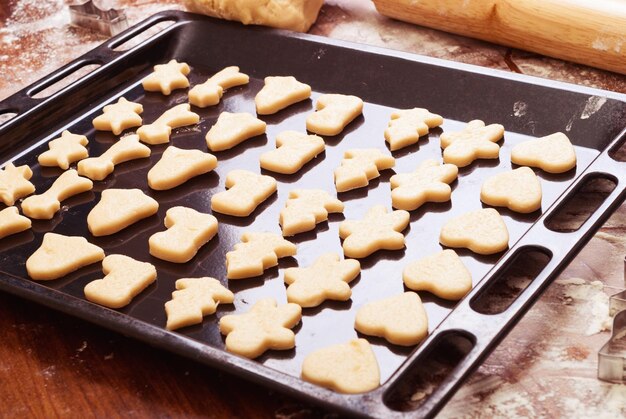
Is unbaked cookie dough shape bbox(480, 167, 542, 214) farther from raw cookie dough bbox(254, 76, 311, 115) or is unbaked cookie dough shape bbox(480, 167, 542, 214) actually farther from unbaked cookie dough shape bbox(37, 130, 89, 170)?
unbaked cookie dough shape bbox(37, 130, 89, 170)

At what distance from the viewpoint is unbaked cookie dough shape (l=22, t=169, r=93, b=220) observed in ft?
5.96

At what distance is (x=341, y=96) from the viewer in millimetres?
2057

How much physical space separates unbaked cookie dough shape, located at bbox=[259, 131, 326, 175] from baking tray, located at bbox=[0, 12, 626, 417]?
0.07 feet

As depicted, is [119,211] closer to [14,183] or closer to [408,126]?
[14,183]

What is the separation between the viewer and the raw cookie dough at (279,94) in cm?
208

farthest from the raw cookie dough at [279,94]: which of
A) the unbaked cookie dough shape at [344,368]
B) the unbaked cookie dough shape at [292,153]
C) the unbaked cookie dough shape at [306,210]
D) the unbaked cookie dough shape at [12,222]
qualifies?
the unbaked cookie dough shape at [344,368]

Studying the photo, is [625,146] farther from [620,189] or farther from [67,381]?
[67,381]

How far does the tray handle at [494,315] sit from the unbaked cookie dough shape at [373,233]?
21cm

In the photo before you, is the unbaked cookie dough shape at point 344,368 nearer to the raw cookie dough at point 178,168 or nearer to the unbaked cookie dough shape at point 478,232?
the unbaked cookie dough shape at point 478,232


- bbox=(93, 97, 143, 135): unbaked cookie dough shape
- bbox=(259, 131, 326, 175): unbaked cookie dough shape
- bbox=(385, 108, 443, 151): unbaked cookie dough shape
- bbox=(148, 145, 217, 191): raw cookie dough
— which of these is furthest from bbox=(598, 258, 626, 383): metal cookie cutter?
bbox=(93, 97, 143, 135): unbaked cookie dough shape

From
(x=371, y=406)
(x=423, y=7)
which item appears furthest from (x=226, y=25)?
(x=371, y=406)

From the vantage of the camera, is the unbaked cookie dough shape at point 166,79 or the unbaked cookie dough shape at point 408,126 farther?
the unbaked cookie dough shape at point 166,79

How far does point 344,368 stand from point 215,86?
1008 mm

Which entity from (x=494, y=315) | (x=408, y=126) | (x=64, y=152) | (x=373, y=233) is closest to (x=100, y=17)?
(x=64, y=152)
